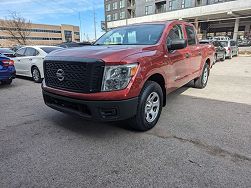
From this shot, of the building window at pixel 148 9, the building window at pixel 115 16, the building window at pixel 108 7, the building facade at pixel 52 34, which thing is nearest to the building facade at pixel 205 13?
the building window at pixel 148 9

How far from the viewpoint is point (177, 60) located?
4113 mm

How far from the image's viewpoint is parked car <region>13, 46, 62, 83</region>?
747cm

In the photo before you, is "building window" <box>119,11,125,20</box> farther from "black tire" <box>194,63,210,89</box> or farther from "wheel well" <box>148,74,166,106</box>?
"wheel well" <box>148,74,166,106</box>

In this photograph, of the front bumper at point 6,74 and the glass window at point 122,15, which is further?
the glass window at point 122,15

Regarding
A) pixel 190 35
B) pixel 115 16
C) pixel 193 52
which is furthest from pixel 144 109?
pixel 115 16

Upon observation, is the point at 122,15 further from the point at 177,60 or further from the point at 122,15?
the point at 177,60

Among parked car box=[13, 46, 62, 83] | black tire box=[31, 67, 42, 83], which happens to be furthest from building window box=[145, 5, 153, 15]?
black tire box=[31, 67, 42, 83]

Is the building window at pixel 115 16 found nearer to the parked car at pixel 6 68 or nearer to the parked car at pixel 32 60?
the parked car at pixel 32 60

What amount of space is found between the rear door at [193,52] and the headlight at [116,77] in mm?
2596

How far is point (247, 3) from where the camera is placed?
30.7 meters

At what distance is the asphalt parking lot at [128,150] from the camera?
2254 mm

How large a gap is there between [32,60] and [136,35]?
17.6 feet

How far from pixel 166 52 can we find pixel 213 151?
190 cm

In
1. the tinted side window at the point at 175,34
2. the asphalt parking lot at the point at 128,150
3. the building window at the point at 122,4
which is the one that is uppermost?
the building window at the point at 122,4
